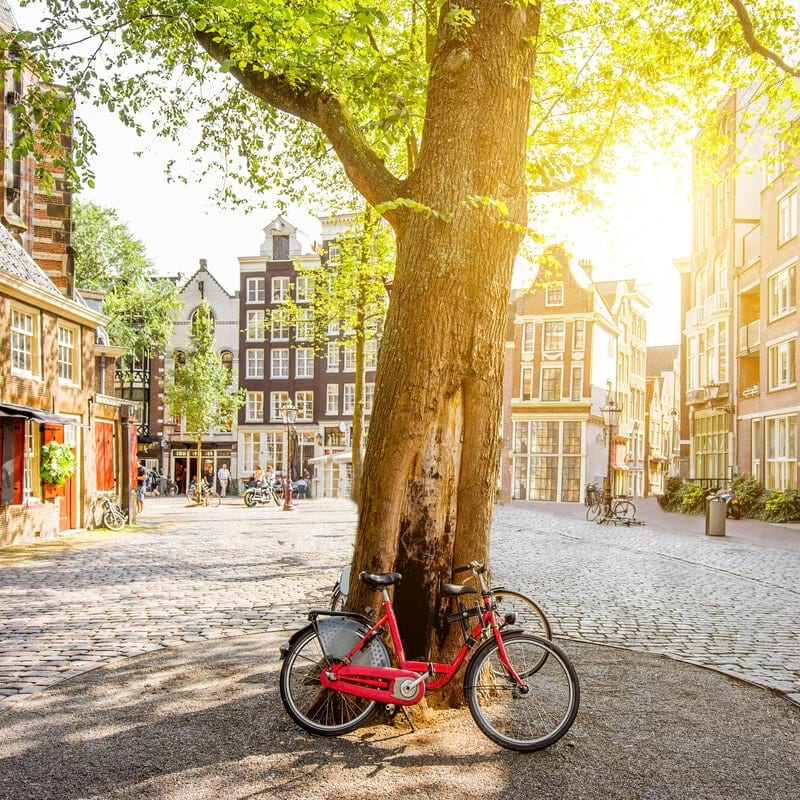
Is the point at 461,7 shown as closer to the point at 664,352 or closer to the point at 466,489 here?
the point at 466,489

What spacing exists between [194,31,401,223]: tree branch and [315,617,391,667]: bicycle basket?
2.73 meters

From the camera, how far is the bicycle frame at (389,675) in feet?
17.9

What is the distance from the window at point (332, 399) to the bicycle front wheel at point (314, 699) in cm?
5506

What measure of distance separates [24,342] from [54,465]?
274cm

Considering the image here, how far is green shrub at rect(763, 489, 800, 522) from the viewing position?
2781 cm

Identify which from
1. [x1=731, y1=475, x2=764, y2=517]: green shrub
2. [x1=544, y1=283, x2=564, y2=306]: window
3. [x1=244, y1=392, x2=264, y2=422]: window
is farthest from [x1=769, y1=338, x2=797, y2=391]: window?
[x1=244, y1=392, x2=264, y2=422]: window

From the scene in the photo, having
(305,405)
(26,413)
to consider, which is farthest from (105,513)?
(305,405)

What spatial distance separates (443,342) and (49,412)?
1639 centimetres

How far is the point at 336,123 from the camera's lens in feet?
21.6

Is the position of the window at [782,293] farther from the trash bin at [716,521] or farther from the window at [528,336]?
the window at [528,336]

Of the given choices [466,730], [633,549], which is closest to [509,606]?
[466,730]

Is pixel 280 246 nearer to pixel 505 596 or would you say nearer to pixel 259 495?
pixel 259 495

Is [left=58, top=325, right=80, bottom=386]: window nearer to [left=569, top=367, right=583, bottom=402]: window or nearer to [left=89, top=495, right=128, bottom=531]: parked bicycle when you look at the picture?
[left=89, top=495, right=128, bottom=531]: parked bicycle

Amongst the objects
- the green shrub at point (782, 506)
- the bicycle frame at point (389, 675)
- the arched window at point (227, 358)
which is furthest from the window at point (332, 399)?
the bicycle frame at point (389, 675)
